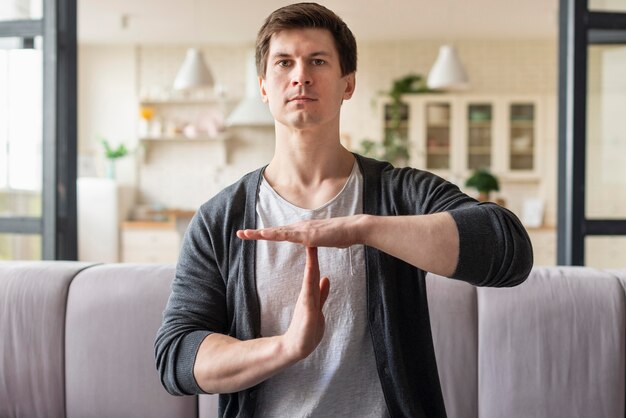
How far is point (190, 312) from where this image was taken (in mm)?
1317

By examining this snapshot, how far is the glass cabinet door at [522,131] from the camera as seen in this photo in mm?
7570

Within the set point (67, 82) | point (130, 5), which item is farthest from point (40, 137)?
point (130, 5)

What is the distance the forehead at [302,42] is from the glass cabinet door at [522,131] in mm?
6560

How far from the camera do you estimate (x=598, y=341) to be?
1.79m

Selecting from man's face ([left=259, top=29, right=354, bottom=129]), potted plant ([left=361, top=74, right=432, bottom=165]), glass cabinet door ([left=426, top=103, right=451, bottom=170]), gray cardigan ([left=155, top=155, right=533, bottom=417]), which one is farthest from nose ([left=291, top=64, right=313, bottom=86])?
glass cabinet door ([left=426, top=103, right=451, bottom=170])

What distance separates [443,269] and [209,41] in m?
7.08

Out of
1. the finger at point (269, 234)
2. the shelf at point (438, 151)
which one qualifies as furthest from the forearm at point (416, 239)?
the shelf at point (438, 151)

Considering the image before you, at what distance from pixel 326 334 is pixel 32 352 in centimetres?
98

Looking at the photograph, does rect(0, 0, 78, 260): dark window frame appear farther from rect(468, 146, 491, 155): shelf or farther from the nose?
rect(468, 146, 491, 155): shelf

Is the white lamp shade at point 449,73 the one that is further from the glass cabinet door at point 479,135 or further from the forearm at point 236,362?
the forearm at point 236,362

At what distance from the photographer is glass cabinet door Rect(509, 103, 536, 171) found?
24.8 ft

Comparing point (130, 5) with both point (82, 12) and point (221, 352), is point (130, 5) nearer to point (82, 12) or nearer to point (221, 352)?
point (82, 12)

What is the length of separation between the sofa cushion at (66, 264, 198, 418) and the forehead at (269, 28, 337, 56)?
2.76 ft

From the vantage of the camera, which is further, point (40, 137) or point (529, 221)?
point (529, 221)
